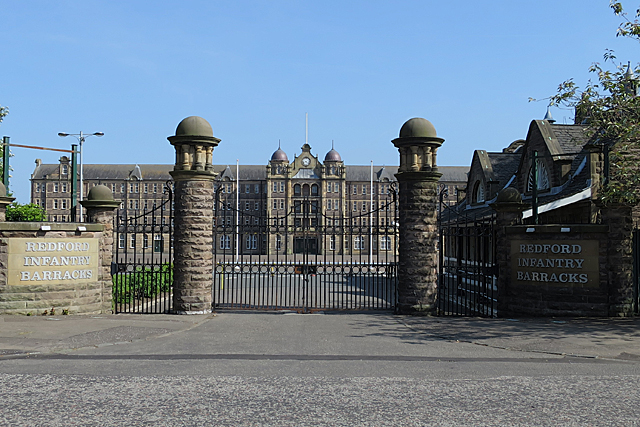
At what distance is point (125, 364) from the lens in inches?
295

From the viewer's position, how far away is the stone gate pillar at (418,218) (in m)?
11.9

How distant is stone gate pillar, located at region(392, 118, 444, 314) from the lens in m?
11.9

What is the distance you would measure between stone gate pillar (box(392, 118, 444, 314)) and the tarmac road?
0.74 metres

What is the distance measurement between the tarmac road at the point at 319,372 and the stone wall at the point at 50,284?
56 centimetres

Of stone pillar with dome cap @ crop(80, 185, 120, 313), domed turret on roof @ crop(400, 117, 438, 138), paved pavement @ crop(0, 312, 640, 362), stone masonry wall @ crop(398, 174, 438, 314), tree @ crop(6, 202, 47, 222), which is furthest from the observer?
tree @ crop(6, 202, 47, 222)

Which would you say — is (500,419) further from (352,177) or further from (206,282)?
(352,177)

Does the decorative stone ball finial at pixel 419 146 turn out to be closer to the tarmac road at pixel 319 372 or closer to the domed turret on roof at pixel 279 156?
the tarmac road at pixel 319 372

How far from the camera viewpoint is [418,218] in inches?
468

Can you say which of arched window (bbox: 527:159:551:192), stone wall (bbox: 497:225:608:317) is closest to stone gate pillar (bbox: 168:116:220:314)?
stone wall (bbox: 497:225:608:317)

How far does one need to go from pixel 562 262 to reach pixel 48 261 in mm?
11085

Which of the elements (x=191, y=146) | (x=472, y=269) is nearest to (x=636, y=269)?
(x=472, y=269)

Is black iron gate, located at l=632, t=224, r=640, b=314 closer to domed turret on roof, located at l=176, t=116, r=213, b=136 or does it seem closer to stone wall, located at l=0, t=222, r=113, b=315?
domed turret on roof, located at l=176, t=116, r=213, b=136

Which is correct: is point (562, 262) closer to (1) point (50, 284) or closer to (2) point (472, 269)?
(2) point (472, 269)

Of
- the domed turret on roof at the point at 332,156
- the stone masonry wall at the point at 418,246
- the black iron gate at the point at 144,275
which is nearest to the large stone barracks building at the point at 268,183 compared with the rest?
the domed turret on roof at the point at 332,156
